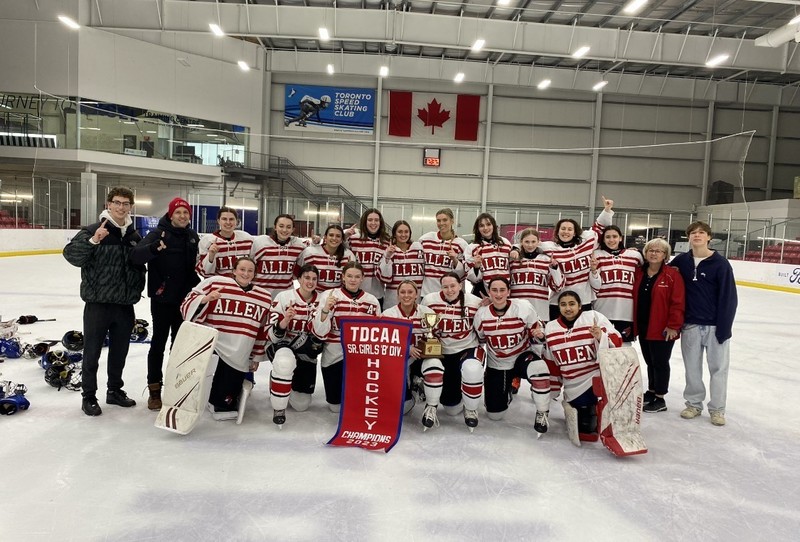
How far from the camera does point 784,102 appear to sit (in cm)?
2375

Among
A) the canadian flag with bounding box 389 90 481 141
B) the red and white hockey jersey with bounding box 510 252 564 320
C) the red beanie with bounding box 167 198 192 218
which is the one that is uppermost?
the canadian flag with bounding box 389 90 481 141

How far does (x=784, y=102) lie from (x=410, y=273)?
26.8 metres

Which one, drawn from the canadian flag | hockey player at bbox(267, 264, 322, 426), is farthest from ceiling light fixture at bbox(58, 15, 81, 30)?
hockey player at bbox(267, 264, 322, 426)

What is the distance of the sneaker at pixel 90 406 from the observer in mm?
3621

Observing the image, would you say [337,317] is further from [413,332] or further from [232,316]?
[232,316]

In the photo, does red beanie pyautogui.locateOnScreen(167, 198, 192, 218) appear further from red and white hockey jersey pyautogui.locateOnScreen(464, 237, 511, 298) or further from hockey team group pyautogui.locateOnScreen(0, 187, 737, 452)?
red and white hockey jersey pyautogui.locateOnScreen(464, 237, 511, 298)

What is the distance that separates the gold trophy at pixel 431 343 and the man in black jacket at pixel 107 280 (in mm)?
2065

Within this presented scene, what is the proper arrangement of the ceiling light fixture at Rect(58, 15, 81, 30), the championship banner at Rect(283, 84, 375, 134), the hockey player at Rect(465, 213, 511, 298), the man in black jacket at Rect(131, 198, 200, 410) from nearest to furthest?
the man in black jacket at Rect(131, 198, 200, 410) → the hockey player at Rect(465, 213, 511, 298) → the ceiling light fixture at Rect(58, 15, 81, 30) → the championship banner at Rect(283, 84, 375, 134)

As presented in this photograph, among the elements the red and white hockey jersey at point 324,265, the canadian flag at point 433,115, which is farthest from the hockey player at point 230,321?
the canadian flag at point 433,115

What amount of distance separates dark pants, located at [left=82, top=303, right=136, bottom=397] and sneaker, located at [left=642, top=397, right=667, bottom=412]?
4.05 meters

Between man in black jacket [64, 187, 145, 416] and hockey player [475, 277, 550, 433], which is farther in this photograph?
hockey player [475, 277, 550, 433]

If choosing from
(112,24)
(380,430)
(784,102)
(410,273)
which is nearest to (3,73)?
(112,24)

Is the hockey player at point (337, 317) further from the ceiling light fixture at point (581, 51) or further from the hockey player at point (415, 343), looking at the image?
the ceiling light fixture at point (581, 51)

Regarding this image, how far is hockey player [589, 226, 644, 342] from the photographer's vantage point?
14.4 ft
